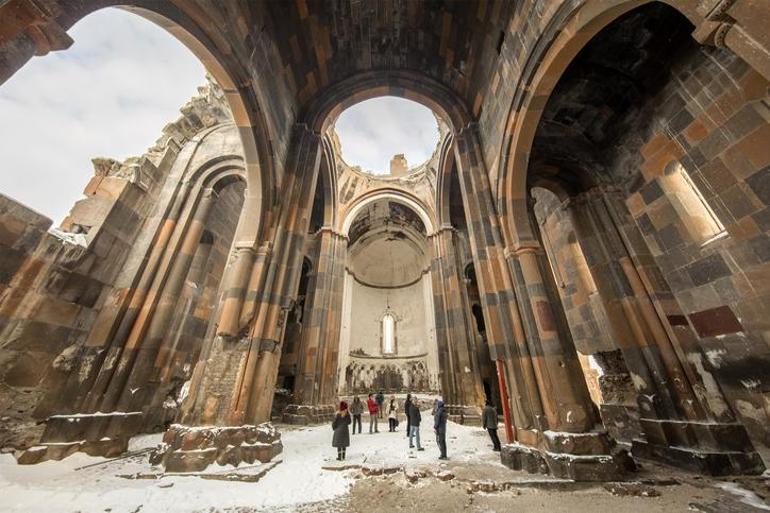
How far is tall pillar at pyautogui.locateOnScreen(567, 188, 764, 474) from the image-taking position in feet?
14.1

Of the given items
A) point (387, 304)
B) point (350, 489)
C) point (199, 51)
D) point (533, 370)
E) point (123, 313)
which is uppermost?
point (387, 304)

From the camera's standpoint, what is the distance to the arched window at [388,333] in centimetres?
2211

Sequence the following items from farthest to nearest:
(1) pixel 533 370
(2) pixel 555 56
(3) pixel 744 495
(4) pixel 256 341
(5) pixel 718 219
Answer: (4) pixel 256 341 < (1) pixel 533 370 < (5) pixel 718 219 < (2) pixel 555 56 < (3) pixel 744 495

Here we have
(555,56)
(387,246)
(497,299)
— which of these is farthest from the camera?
(387,246)

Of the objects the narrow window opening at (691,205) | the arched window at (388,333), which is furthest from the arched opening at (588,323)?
the arched window at (388,333)

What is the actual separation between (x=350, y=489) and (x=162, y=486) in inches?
98.1

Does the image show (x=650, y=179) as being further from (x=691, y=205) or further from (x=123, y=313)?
(x=123, y=313)

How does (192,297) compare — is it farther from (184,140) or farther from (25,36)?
(25,36)

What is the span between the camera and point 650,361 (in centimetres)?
539

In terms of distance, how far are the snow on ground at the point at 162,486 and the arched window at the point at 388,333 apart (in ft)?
54.1

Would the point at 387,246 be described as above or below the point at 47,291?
above

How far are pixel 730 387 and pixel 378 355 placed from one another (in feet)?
62.2

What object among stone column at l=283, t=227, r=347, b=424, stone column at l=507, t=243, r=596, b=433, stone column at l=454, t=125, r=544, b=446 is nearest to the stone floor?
stone column at l=507, t=243, r=596, b=433

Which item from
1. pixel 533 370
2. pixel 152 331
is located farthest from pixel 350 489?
pixel 152 331
